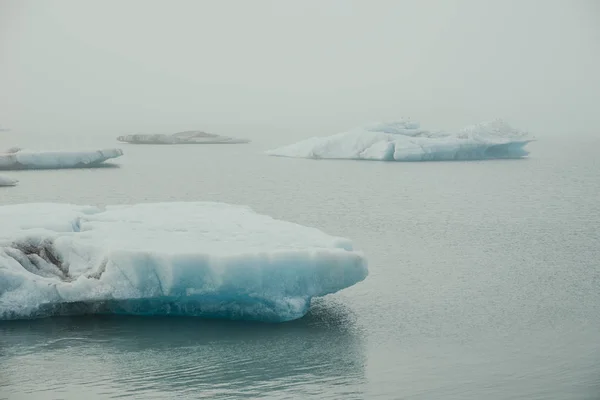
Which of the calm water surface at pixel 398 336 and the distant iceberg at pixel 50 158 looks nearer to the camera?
the calm water surface at pixel 398 336

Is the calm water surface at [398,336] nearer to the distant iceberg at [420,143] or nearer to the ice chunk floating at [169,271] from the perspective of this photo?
the ice chunk floating at [169,271]

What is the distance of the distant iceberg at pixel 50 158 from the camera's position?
30.2 metres

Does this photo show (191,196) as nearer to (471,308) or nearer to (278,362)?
(471,308)

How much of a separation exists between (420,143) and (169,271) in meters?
26.6

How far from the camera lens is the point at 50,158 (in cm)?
3097

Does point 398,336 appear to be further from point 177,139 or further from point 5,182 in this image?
point 177,139

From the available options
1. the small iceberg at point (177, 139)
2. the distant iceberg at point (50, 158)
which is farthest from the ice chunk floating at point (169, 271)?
the small iceberg at point (177, 139)

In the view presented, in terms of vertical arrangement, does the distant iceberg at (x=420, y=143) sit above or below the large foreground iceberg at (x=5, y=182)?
above

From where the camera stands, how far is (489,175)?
30.6 metres

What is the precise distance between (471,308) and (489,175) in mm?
19996

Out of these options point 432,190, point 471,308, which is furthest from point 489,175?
point 471,308

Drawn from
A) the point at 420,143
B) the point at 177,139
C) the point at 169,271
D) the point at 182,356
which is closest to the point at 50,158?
the point at 420,143

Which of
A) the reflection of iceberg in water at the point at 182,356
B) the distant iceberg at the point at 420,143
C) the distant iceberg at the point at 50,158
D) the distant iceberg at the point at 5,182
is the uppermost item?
the distant iceberg at the point at 420,143

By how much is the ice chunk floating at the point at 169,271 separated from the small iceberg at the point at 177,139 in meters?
38.3
